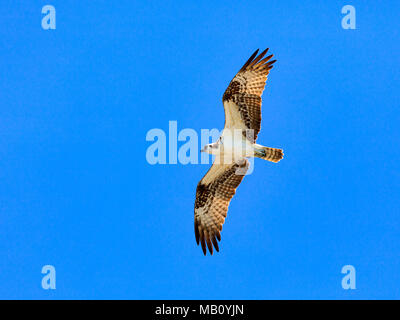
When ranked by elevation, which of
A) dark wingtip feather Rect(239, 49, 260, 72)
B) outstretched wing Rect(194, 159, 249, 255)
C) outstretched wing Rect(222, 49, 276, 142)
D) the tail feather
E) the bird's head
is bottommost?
outstretched wing Rect(194, 159, 249, 255)

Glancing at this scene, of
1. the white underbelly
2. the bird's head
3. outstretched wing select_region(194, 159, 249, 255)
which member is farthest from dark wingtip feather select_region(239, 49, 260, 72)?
outstretched wing select_region(194, 159, 249, 255)

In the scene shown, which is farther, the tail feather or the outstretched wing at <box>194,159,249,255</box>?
the outstretched wing at <box>194,159,249,255</box>

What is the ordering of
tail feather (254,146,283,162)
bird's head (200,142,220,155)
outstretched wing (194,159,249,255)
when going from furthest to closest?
1. outstretched wing (194,159,249,255)
2. bird's head (200,142,220,155)
3. tail feather (254,146,283,162)

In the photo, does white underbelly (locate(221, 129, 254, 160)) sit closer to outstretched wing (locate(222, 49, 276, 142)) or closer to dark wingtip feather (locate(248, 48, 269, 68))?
outstretched wing (locate(222, 49, 276, 142))

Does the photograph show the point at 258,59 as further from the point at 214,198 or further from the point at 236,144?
the point at 214,198

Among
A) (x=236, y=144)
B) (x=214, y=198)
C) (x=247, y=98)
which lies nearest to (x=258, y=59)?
(x=247, y=98)

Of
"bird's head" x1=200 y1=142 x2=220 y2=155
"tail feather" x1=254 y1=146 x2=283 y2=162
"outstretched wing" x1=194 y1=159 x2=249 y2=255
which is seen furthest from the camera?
"outstretched wing" x1=194 y1=159 x2=249 y2=255
